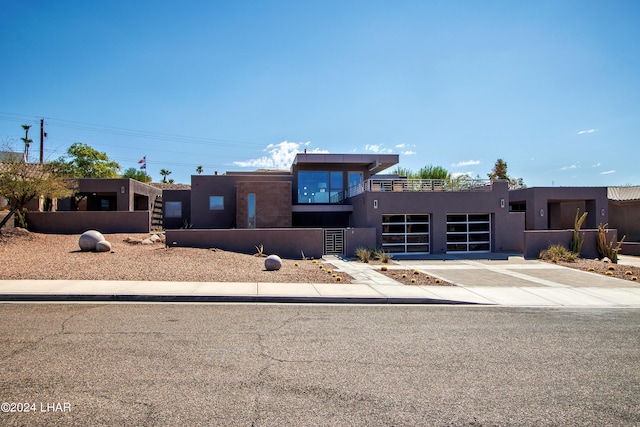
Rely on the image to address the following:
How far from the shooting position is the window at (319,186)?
→ 2930 centimetres

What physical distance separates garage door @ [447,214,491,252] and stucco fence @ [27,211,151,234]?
62.1ft

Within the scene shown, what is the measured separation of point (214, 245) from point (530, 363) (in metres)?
16.4

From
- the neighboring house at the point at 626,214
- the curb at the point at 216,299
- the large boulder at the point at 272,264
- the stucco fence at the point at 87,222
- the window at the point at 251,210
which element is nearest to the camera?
the curb at the point at 216,299

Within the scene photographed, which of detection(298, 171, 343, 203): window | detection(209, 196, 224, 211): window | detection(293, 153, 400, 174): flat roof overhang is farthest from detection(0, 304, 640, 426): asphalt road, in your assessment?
detection(298, 171, 343, 203): window

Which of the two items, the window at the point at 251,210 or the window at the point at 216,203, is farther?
the window at the point at 216,203

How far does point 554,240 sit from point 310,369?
873 inches

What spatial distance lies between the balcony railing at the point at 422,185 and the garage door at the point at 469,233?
1.89 metres

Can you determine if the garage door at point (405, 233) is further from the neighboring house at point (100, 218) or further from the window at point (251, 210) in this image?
the neighboring house at point (100, 218)

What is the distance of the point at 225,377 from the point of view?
16.7 ft

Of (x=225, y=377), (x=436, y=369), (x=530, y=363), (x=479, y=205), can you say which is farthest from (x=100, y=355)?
(x=479, y=205)

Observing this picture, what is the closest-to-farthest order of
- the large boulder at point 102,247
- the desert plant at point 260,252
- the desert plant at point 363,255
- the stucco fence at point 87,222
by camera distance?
1. the large boulder at point 102,247
2. the desert plant at point 260,252
3. the desert plant at point 363,255
4. the stucco fence at point 87,222

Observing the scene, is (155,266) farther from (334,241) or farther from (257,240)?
(334,241)

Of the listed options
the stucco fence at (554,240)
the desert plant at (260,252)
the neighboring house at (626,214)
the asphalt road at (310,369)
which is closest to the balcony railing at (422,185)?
the stucco fence at (554,240)

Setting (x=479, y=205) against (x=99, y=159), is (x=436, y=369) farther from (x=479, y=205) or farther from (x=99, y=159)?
(x=99, y=159)
